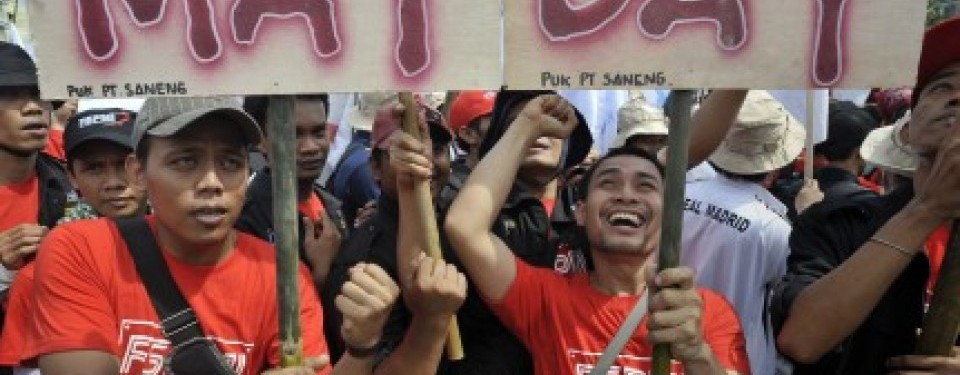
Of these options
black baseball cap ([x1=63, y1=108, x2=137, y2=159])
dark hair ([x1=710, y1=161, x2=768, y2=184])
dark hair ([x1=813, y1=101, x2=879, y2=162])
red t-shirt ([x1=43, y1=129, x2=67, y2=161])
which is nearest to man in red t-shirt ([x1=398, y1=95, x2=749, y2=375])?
dark hair ([x1=710, y1=161, x2=768, y2=184])

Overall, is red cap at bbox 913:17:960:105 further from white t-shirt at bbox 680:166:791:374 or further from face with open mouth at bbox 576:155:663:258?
white t-shirt at bbox 680:166:791:374

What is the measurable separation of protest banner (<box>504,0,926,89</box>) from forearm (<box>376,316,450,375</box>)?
695mm

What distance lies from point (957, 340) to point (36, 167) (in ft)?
10.9

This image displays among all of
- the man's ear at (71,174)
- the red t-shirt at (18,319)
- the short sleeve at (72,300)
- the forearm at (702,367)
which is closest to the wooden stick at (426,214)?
the forearm at (702,367)

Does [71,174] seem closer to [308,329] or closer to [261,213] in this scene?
[261,213]

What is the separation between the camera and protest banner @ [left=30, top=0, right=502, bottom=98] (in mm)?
2346

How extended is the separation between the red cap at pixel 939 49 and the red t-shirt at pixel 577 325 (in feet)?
2.67

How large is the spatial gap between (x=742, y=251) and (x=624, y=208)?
0.84 meters

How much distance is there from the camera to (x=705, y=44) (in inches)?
94.3

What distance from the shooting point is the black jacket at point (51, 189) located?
13.1 ft

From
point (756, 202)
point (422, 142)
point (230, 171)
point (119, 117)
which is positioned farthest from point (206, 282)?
point (756, 202)

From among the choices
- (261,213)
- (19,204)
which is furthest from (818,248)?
(19,204)

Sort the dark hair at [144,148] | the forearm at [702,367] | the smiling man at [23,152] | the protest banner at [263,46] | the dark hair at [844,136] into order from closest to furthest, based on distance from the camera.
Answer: the protest banner at [263,46] → the forearm at [702,367] → the dark hair at [144,148] → the smiling man at [23,152] → the dark hair at [844,136]

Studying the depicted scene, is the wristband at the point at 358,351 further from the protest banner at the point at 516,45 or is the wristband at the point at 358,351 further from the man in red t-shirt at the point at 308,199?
the man in red t-shirt at the point at 308,199
